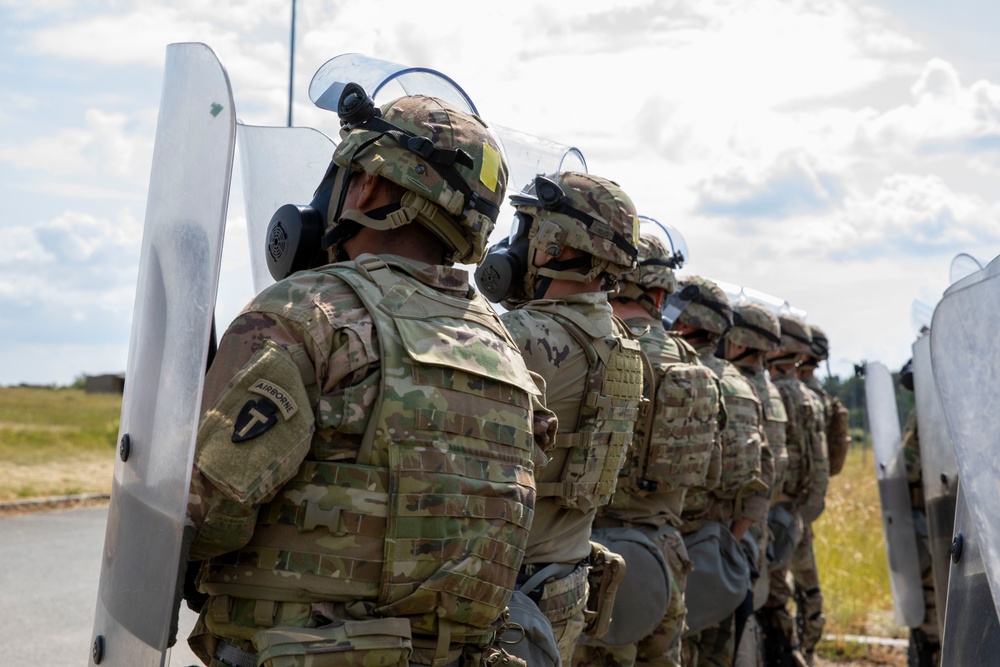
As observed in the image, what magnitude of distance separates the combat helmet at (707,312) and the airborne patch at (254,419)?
14.2ft

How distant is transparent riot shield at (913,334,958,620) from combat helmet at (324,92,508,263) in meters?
1.25

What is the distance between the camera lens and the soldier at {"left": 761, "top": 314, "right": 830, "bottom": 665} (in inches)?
330

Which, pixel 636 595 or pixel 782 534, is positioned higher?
pixel 782 534

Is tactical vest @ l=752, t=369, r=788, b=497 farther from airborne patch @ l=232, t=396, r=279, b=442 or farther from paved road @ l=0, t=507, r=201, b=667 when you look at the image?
airborne patch @ l=232, t=396, r=279, b=442

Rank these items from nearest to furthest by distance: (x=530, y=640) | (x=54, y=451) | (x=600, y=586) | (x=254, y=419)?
(x=254, y=419) < (x=530, y=640) < (x=600, y=586) < (x=54, y=451)

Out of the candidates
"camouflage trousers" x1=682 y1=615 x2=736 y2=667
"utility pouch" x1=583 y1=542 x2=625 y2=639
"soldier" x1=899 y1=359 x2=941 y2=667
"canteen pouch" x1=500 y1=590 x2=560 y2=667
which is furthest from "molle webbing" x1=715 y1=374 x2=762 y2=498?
"canteen pouch" x1=500 y1=590 x2=560 y2=667

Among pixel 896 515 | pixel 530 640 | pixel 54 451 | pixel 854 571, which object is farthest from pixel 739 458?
pixel 54 451

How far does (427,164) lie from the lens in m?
2.62

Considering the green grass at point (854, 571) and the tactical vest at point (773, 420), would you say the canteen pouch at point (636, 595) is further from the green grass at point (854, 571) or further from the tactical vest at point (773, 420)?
the green grass at point (854, 571)

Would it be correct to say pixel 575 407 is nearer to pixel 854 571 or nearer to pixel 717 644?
pixel 717 644

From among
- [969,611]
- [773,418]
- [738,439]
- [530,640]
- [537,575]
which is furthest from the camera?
[773,418]

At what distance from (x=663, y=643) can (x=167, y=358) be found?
3037 mm

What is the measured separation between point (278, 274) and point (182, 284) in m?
0.40

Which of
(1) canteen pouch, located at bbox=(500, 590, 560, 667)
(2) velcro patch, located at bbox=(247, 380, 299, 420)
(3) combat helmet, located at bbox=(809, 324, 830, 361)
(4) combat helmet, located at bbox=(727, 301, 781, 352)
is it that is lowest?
(1) canteen pouch, located at bbox=(500, 590, 560, 667)
